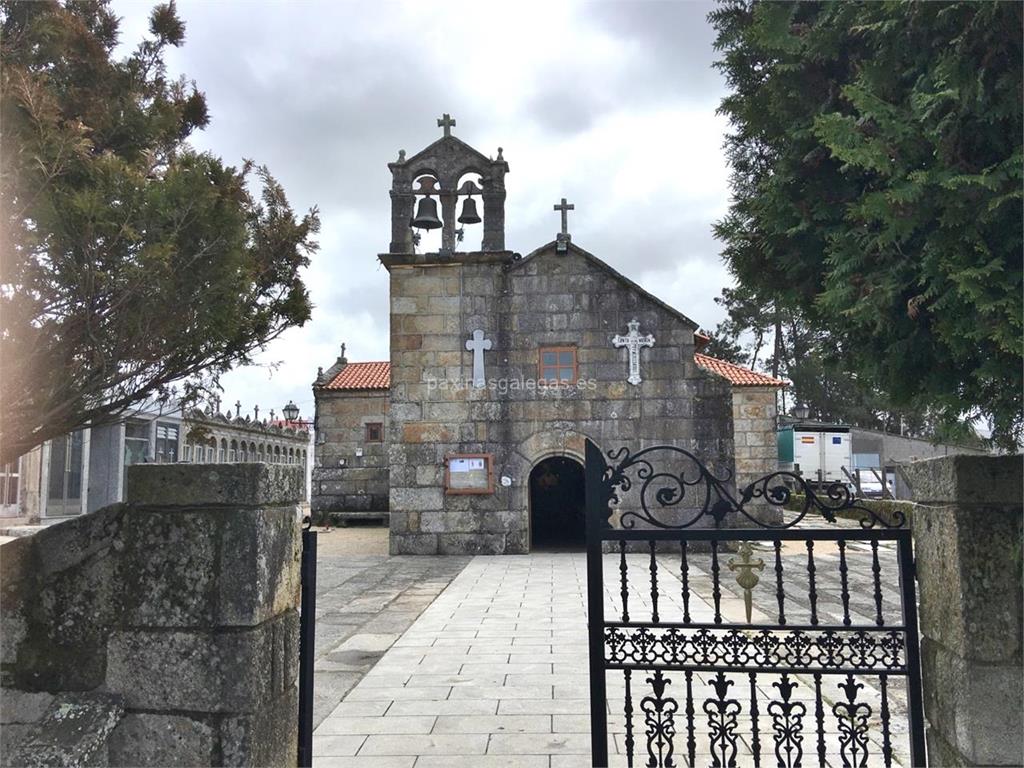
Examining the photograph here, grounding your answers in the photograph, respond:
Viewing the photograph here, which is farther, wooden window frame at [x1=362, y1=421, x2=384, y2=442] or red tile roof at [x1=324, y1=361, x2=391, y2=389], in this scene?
red tile roof at [x1=324, y1=361, x2=391, y2=389]

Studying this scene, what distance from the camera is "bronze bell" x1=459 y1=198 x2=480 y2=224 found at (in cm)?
1348

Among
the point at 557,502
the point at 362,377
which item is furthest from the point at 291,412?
the point at 557,502

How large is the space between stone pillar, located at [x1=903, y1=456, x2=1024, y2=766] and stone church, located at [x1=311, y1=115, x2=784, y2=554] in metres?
10.4

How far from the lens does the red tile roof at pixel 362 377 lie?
74.5ft

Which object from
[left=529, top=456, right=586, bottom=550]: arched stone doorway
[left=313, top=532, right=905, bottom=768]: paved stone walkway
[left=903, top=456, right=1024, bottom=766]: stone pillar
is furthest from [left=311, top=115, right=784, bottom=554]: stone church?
[left=903, top=456, right=1024, bottom=766]: stone pillar

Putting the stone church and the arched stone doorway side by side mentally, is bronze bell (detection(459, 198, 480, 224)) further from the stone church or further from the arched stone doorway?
the arched stone doorway

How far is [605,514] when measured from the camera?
131 inches

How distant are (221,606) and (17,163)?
8.35 feet

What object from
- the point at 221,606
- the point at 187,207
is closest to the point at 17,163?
the point at 187,207

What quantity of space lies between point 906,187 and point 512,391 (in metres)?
11.1

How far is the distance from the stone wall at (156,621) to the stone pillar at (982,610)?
267cm

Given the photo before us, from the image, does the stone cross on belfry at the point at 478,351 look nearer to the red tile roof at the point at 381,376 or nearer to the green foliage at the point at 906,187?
the red tile roof at the point at 381,376

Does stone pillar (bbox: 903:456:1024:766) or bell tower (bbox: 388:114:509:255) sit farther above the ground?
bell tower (bbox: 388:114:509:255)

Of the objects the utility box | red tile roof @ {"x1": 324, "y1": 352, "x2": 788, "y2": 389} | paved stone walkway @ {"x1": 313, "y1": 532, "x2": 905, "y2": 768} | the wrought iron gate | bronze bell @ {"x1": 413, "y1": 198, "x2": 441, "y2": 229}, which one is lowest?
paved stone walkway @ {"x1": 313, "y1": 532, "x2": 905, "y2": 768}
